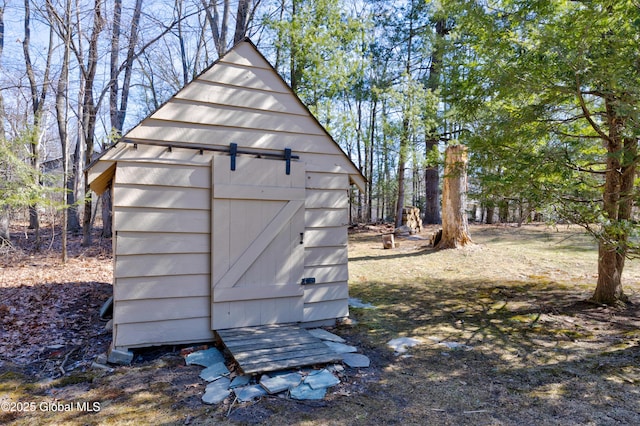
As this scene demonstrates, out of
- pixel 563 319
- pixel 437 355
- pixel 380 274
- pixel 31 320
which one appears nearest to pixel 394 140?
pixel 380 274

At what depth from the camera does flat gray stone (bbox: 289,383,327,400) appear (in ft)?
10.2

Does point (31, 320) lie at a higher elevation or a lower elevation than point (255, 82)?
lower

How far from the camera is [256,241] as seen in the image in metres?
4.57

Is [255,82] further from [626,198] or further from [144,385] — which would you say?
[626,198]

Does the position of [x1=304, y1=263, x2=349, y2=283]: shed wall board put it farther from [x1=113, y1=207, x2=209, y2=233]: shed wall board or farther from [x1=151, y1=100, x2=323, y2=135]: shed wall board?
[x1=151, y1=100, x2=323, y2=135]: shed wall board

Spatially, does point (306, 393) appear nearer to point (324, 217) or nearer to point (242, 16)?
point (324, 217)

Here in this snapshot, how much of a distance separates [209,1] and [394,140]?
8.00 meters

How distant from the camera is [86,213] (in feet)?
34.4

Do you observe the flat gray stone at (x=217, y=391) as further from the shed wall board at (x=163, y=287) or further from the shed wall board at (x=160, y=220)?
the shed wall board at (x=160, y=220)

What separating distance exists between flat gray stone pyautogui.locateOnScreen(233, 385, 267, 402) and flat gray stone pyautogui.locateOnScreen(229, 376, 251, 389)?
0.22 ft

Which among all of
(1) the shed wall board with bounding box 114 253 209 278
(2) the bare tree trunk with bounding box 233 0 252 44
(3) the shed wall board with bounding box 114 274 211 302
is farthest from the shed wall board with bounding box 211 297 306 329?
(2) the bare tree trunk with bounding box 233 0 252 44

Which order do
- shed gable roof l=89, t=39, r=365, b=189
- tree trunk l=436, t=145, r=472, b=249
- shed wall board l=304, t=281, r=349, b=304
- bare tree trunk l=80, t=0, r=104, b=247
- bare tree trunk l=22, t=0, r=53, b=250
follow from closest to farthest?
shed gable roof l=89, t=39, r=365, b=189
shed wall board l=304, t=281, r=349, b=304
bare tree trunk l=80, t=0, r=104, b=247
bare tree trunk l=22, t=0, r=53, b=250
tree trunk l=436, t=145, r=472, b=249

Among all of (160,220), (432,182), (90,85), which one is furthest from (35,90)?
(432,182)

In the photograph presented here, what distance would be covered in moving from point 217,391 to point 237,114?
3029 mm
